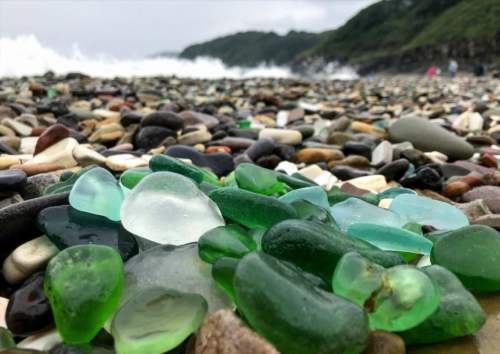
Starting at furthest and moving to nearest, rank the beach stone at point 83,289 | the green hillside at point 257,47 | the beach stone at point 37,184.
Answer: the green hillside at point 257,47 → the beach stone at point 37,184 → the beach stone at point 83,289

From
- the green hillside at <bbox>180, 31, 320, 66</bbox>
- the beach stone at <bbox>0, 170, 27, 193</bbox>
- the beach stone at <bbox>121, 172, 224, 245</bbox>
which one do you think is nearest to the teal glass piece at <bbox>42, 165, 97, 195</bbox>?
the beach stone at <bbox>0, 170, 27, 193</bbox>

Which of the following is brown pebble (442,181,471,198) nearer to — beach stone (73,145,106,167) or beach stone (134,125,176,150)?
beach stone (73,145,106,167)

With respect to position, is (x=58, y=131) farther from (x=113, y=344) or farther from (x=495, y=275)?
(x=495, y=275)

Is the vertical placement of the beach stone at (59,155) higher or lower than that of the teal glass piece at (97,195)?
lower

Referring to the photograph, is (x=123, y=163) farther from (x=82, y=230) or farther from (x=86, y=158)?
(x=82, y=230)

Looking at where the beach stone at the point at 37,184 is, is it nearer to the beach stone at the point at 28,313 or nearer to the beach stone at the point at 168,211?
the beach stone at the point at 168,211

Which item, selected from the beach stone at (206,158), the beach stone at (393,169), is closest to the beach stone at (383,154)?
the beach stone at (393,169)
